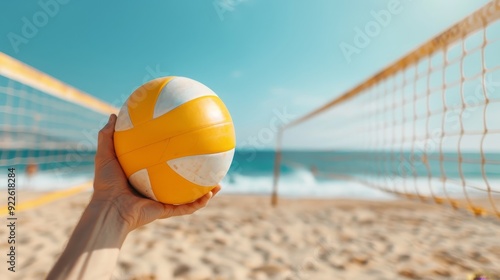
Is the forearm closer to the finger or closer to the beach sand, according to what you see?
the finger

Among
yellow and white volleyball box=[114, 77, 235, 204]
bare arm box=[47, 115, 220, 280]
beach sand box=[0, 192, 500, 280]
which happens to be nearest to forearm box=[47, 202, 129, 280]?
bare arm box=[47, 115, 220, 280]

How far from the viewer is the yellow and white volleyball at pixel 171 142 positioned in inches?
61.2

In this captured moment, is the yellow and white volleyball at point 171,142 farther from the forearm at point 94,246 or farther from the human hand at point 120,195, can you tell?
the forearm at point 94,246

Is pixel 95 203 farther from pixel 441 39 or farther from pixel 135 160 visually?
pixel 441 39

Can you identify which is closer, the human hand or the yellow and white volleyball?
the human hand

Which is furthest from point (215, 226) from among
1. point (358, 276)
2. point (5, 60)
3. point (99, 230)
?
point (99, 230)

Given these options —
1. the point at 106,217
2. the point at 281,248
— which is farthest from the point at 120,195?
the point at 281,248

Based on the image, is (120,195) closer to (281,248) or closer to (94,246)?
(94,246)

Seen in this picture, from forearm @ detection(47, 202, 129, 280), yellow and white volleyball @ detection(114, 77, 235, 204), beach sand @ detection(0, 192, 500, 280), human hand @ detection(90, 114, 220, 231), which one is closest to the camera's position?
forearm @ detection(47, 202, 129, 280)

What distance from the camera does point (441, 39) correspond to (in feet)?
8.30

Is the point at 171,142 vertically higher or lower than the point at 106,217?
higher

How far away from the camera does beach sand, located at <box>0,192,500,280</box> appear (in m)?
2.82

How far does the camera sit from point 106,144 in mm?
1632

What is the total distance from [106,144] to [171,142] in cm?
35
